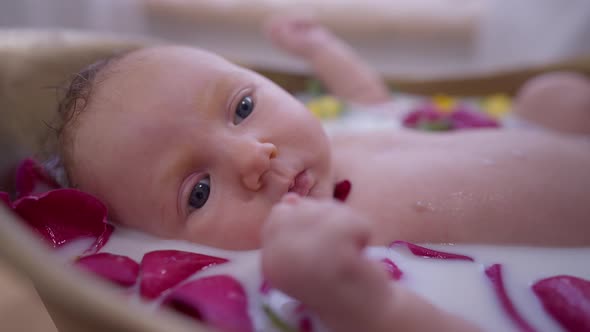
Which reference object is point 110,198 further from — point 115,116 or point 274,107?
point 274,107

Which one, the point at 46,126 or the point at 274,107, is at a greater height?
the point at 274,107

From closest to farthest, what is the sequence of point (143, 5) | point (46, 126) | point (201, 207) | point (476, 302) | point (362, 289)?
point (362, 289), point (476, 302), point (201, 207), point (46, 126), point (143, 5)

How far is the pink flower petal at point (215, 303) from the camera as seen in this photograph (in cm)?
40

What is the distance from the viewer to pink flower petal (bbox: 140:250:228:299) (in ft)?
1.59

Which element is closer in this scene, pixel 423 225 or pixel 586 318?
pixel 586 318

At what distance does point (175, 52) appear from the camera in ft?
2.23

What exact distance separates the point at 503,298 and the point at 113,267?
0.42 meters

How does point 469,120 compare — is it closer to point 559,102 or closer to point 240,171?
point 559,102

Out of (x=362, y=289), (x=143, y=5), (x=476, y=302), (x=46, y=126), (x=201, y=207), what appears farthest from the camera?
(x=143, y=5)

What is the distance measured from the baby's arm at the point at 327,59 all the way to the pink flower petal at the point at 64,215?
740mm

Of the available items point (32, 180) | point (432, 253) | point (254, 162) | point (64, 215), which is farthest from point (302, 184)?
point (32, 180)

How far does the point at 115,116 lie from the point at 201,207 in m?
0.16

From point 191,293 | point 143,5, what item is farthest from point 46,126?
point 143,5

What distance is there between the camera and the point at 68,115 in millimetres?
638
